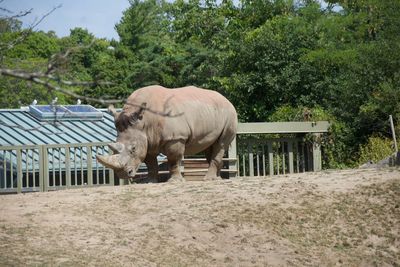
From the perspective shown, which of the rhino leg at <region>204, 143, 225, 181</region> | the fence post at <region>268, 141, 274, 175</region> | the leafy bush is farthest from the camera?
the leafy bush

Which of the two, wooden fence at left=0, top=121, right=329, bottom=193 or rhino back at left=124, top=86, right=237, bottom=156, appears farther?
wooden fence at left=0, top=121, right=329, bottom=193

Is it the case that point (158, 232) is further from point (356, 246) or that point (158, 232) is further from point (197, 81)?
point (197, 81)

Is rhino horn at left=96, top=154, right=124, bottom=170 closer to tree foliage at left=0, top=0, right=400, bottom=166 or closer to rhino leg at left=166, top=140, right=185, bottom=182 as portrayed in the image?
rhino leg at left=166, top=140, right=185, bottom=182

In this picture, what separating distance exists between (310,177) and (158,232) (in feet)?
10.7

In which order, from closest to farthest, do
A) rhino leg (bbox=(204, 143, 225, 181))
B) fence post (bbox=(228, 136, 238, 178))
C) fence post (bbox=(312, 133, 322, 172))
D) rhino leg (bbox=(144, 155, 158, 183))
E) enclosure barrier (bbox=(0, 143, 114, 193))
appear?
rhino leg (bbox=(144, 155, 158, 183)) < rhino leg (bbox=(204, 143, 225, 181)) < enclosure barrier (bbox=(0, 143, 114, 193)) < fence post (bbox=(228, 136, 238, 178)) < fence post (bbox=(312, 133, 322, 172))

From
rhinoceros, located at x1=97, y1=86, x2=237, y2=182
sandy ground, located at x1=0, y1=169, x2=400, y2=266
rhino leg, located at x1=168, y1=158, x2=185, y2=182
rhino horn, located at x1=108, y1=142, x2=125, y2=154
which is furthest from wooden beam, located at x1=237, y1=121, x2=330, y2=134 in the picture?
rhino horn, located at x1=108, y1=142, x2=125, y2=154

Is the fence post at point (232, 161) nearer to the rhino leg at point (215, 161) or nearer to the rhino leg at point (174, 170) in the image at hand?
the rhino leg at point (215, 161)

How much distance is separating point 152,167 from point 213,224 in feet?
9.31

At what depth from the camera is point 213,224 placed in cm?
1179

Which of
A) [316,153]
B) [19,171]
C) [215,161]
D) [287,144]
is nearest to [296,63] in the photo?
[287,144]

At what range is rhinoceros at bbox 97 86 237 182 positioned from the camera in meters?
13.6

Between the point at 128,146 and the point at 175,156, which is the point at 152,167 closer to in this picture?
the point at 175,156

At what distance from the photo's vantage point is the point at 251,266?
10961mm

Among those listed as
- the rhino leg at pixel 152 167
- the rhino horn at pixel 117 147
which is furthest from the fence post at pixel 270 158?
the rhino horn at pixel 117 147
